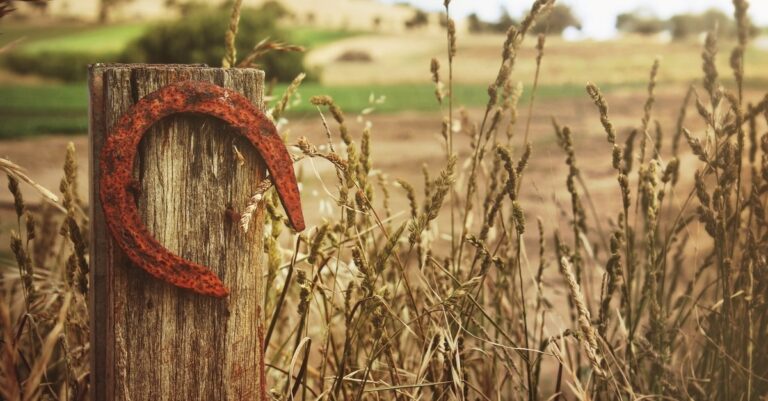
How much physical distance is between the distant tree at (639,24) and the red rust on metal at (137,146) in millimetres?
10443

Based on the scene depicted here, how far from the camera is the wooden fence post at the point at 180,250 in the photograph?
1.57 meters

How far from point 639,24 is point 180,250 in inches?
442

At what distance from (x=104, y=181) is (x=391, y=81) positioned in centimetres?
970

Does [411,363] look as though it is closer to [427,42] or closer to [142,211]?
[142,211]

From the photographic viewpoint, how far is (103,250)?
1649 millimetres

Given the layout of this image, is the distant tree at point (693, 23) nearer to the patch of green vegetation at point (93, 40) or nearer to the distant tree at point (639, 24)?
the distant tree at point (639, 24)

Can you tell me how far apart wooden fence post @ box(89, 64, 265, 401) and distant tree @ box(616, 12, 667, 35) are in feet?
34.3

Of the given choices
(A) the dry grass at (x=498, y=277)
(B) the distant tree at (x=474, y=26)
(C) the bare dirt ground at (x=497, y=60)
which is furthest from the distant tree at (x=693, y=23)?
(A) the dry grass at (x=498, y=277)

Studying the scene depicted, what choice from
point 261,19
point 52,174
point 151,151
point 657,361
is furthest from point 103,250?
point 261,19

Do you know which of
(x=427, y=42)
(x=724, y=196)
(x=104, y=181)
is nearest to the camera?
(x=104, y=181)

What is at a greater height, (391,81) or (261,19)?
(261,19)

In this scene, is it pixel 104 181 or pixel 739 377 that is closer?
pixel 104 181

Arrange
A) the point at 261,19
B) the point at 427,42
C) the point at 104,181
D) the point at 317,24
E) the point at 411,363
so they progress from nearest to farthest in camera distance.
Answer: the point at 104,181
the point at 411,363
the point at 317,24
the point at 427,42
the point at 261,19

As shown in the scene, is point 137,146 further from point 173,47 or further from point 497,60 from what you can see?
point 173,47
